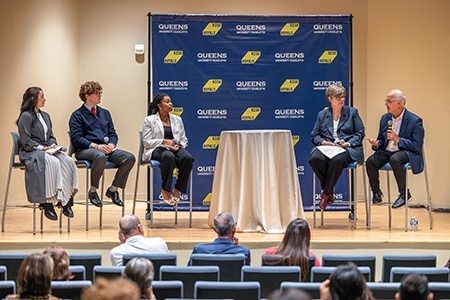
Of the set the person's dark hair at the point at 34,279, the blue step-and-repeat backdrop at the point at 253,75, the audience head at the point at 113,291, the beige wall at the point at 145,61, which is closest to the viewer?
the audience head at the point at 113,291

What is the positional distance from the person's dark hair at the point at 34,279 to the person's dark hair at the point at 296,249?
49.1 inches

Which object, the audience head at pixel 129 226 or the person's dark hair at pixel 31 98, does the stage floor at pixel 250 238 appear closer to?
the audience head at pixel 129 226

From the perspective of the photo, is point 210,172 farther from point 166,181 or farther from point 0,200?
point 0,200

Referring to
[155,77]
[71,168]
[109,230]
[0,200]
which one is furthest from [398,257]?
[0,200]

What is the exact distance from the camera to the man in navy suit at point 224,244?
2900 mm

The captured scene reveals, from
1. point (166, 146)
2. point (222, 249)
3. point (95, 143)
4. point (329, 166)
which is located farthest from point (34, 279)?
point (329, 166)

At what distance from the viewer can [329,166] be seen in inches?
183

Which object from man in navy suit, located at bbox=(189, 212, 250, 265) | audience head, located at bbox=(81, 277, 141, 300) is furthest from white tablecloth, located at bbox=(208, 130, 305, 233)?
audience head, located at bbox=(81, 277, 141, 300)

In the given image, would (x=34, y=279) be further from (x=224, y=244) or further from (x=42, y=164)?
(x=42, y=164)

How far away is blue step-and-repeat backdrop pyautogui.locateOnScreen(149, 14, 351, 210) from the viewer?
242 inches

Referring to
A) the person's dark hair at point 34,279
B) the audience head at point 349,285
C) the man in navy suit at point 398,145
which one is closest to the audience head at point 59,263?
the person's dark hair at point 34,279

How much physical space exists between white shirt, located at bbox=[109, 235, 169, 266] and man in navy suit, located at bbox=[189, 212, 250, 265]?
27 centimetres

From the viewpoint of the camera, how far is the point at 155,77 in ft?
19.9

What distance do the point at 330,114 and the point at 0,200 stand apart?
4.02 meters
